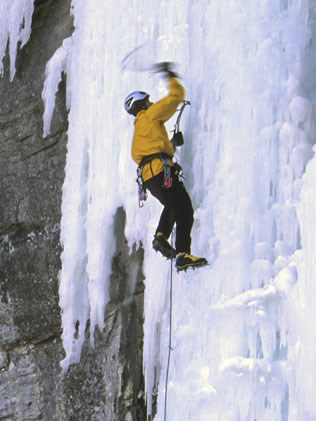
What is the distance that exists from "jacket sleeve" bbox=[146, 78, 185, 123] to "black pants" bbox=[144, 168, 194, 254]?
37 cm

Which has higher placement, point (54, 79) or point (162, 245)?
point (54, 79)

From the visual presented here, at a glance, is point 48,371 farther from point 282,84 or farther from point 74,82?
point 282,84

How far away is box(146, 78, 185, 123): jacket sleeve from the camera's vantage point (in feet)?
17.1

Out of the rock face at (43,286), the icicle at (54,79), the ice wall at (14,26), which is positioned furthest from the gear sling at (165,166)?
the ice wall at (14,26)

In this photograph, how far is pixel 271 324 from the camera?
16.5ft

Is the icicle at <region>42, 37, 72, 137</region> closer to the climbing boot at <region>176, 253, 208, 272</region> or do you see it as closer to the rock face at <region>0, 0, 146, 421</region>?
the rock face at <region>0, 0, 146, 421</region>

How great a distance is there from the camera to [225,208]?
18.0 feet

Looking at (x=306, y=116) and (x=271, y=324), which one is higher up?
(x=306, y=116)

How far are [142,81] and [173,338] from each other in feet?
6.62

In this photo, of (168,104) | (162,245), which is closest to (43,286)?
(162,245)

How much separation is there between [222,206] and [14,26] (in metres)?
3.32

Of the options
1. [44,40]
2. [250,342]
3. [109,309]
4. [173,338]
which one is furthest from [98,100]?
[250,342]

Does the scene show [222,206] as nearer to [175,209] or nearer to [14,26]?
[175,209]

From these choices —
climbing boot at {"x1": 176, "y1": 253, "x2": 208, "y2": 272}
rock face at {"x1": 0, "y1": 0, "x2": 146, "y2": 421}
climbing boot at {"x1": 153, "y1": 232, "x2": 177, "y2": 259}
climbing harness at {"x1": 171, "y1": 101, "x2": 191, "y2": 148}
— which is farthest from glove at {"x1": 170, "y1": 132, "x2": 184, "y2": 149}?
rock face at {"x1": 0, "y1": 0, "x2": 146, "y2": 421}
